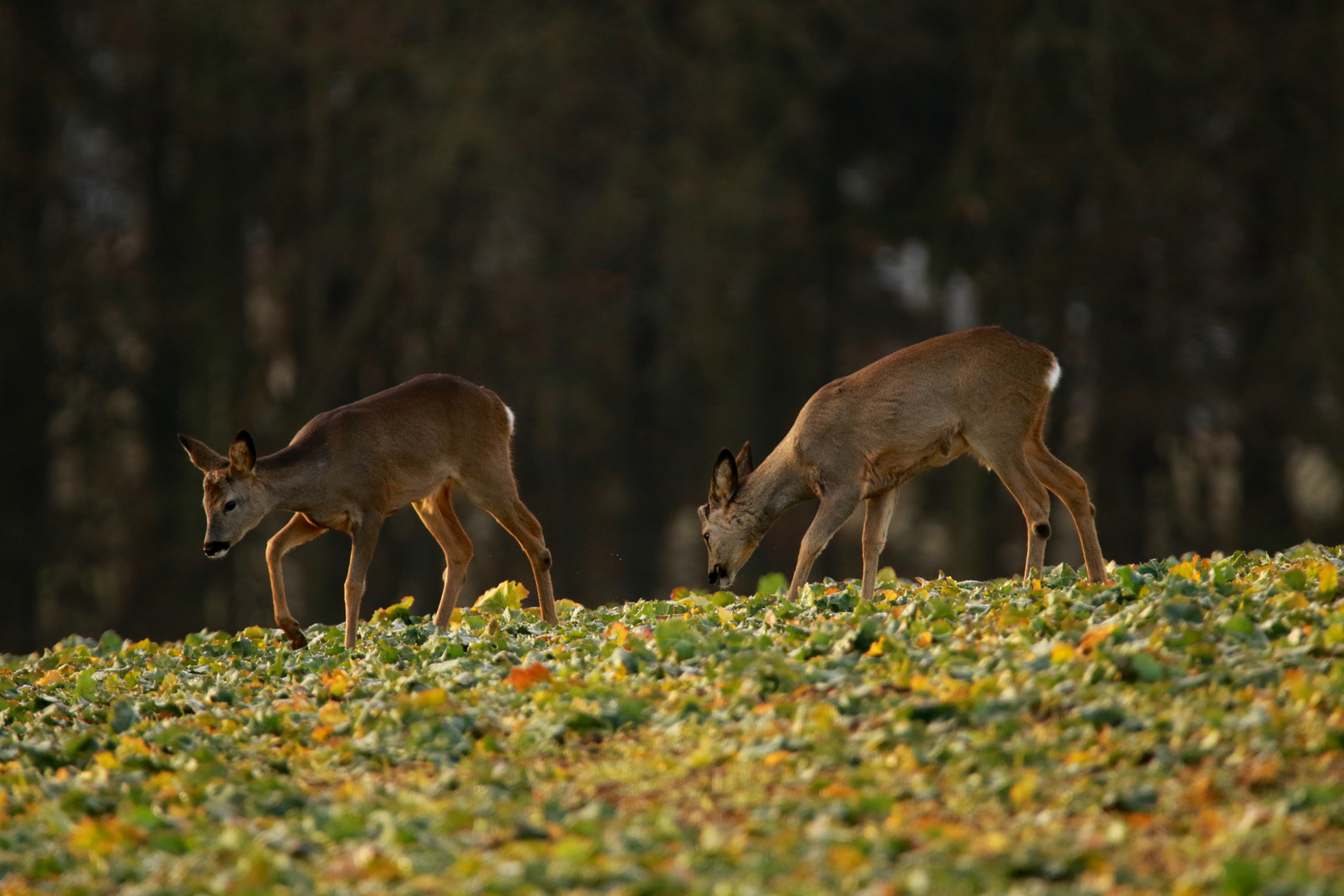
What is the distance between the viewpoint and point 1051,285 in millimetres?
21938

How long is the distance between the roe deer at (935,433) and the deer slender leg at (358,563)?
275 centimetres

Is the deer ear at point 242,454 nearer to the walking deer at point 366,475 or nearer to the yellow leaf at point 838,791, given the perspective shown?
the walking deer at point 366,475

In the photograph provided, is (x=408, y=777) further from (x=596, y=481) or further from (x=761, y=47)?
(x=761, y=47)

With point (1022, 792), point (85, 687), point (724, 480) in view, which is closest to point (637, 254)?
point (724, 480)

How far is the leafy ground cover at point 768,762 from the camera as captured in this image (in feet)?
15.2

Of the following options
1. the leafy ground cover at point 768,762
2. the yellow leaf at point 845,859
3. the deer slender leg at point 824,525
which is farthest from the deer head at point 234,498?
the yellow leaf at point 845,859

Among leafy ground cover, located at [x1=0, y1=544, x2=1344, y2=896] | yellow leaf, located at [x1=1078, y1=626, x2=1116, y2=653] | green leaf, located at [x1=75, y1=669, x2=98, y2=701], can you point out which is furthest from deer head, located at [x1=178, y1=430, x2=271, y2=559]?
yellow leaf, located at [x1=1078, y1=626, x2=1116, y2=653]

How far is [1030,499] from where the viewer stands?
10.1m

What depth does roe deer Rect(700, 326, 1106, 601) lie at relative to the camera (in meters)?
10.2

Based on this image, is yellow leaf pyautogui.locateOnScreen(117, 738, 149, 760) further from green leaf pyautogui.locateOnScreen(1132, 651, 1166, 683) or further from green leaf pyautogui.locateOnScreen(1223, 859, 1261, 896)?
green leaf pyautogui.locateOnScreen(1223, 859, 1261, 896)

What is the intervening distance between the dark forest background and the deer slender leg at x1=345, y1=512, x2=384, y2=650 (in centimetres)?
1064

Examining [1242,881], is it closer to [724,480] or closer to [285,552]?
[724,480]

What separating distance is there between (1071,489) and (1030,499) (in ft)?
0.96

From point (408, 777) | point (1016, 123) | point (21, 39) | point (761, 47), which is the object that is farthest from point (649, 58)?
point (408, 777)
